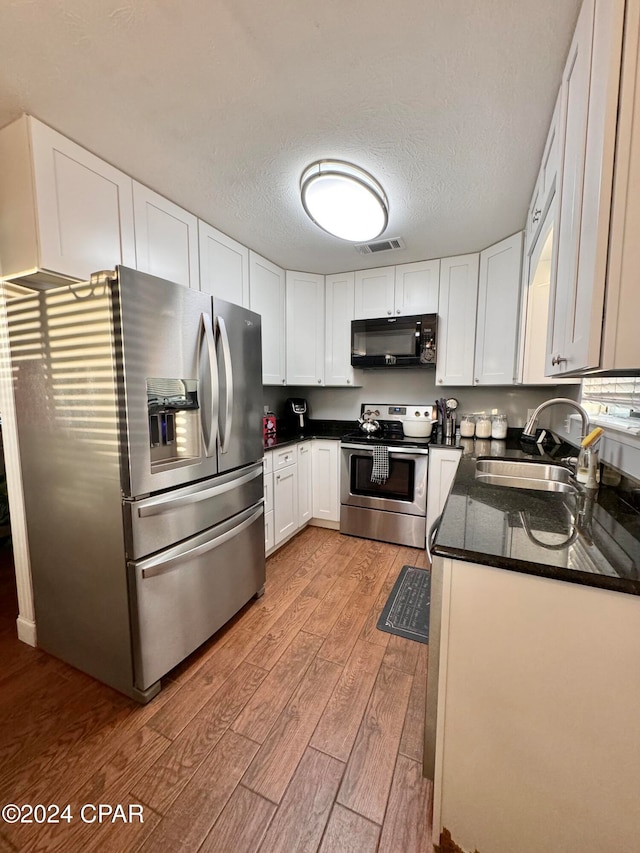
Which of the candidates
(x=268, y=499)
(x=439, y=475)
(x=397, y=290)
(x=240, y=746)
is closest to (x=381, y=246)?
(x=397, y=290)

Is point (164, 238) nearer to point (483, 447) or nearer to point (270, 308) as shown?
point (270, 308)

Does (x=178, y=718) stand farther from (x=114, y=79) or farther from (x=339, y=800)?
(x=114, y=79)

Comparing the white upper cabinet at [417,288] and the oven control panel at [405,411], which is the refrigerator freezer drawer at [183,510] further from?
the white upper cabinet at [417,288]

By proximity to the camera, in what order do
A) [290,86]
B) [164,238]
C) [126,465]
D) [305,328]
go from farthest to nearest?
[305,328] → [164,238] → [126,465] → [290,86]

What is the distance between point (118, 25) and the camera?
3.22 feet

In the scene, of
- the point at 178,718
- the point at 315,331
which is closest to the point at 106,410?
the point at 178,718

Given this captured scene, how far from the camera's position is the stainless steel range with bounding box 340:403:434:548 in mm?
2699

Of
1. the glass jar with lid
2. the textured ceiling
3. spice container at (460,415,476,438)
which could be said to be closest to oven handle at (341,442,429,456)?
spice container at (460,415,476,438)

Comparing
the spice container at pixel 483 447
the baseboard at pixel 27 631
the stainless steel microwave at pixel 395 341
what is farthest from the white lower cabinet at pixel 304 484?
the baseboard at pixel 27 631

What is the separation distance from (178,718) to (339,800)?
0.69m

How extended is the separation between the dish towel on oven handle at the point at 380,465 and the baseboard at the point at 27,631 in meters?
2.30

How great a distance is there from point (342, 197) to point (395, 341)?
1402mm

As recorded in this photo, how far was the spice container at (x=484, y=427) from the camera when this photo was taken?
275cm

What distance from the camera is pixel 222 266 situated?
7.44ft
